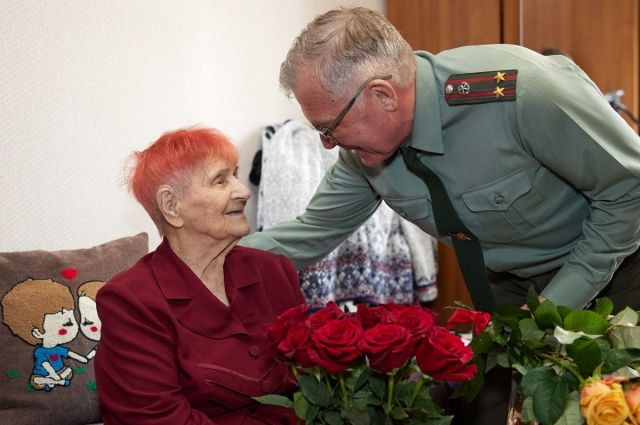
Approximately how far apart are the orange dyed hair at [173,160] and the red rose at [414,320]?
651mm

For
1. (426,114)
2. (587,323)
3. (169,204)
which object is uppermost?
(426,114)

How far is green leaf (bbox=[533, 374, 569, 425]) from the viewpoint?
111 centimetres

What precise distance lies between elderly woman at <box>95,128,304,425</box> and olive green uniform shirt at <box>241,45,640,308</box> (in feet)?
0.90

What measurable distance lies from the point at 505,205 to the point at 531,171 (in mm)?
94

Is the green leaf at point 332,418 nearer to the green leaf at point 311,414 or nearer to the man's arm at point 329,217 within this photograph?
the green leaf at point 311,414

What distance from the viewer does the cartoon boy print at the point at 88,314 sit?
1852 millimetres

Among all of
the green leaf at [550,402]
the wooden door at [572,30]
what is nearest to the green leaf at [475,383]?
the green leaf at [550,402]

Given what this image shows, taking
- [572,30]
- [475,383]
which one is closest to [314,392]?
[475,383]

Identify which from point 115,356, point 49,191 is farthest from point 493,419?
point 49,191

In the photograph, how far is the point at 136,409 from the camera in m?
1.45

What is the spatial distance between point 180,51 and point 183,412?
1.61 meters

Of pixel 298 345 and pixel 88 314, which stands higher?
pixel 298 345

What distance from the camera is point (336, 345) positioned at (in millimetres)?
1093

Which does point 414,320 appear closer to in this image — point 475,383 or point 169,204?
point 475,383
